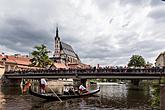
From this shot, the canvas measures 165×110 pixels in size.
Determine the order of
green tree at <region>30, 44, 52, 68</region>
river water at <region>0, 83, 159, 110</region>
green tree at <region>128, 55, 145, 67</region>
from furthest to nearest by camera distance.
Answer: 1. green tree at <region>128, 55, 145, 67</region>
2. green tree at <region>30, 44, 52, 68</region>
3. river water at <region>0, 83, 159, 110</region>

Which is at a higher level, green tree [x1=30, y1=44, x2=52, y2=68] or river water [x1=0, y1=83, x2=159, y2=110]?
green tree [x1=30, y1=44, x2=52, y2=68]

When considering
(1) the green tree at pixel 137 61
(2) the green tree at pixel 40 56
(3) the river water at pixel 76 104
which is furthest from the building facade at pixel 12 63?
(3) the river water at pixel 76 104

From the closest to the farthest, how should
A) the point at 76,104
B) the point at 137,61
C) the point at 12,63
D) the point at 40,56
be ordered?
the point at 76,104, the point at 40,56, the point at 12,63, the point at 137,61

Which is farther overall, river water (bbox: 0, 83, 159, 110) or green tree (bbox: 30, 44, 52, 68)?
green tree (bbox: 30, 44, 52, 68)

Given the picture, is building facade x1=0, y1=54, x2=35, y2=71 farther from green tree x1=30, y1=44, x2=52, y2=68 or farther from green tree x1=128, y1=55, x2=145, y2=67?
green tree x1=128, y1=55, x2=145, y2=67

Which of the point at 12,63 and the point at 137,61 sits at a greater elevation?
the point at 137,61

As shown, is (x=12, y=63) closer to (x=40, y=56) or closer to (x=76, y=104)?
(x=40, y=56)

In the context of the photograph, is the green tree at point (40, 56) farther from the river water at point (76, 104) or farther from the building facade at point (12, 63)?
the river water at point (76, 104)

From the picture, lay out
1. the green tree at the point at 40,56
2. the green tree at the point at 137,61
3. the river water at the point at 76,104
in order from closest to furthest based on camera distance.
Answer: the river water at the point at 76,104 < the green tree at the point at 40,56 < the green tree at the point at 137,61

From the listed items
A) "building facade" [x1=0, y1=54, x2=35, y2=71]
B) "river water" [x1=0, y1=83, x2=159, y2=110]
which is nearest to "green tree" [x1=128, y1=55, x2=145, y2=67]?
"building facade" [x1=0, y1=54, x2=35, y2=71]

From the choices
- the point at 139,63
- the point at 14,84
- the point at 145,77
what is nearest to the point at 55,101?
the point at 145,77

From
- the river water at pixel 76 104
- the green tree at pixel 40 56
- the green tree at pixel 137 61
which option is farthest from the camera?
the green tree at pixel 137 61

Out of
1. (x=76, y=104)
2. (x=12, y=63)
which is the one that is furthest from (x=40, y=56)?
(x=76, y=104)

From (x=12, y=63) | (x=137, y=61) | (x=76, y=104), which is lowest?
(x=76, y=104)
